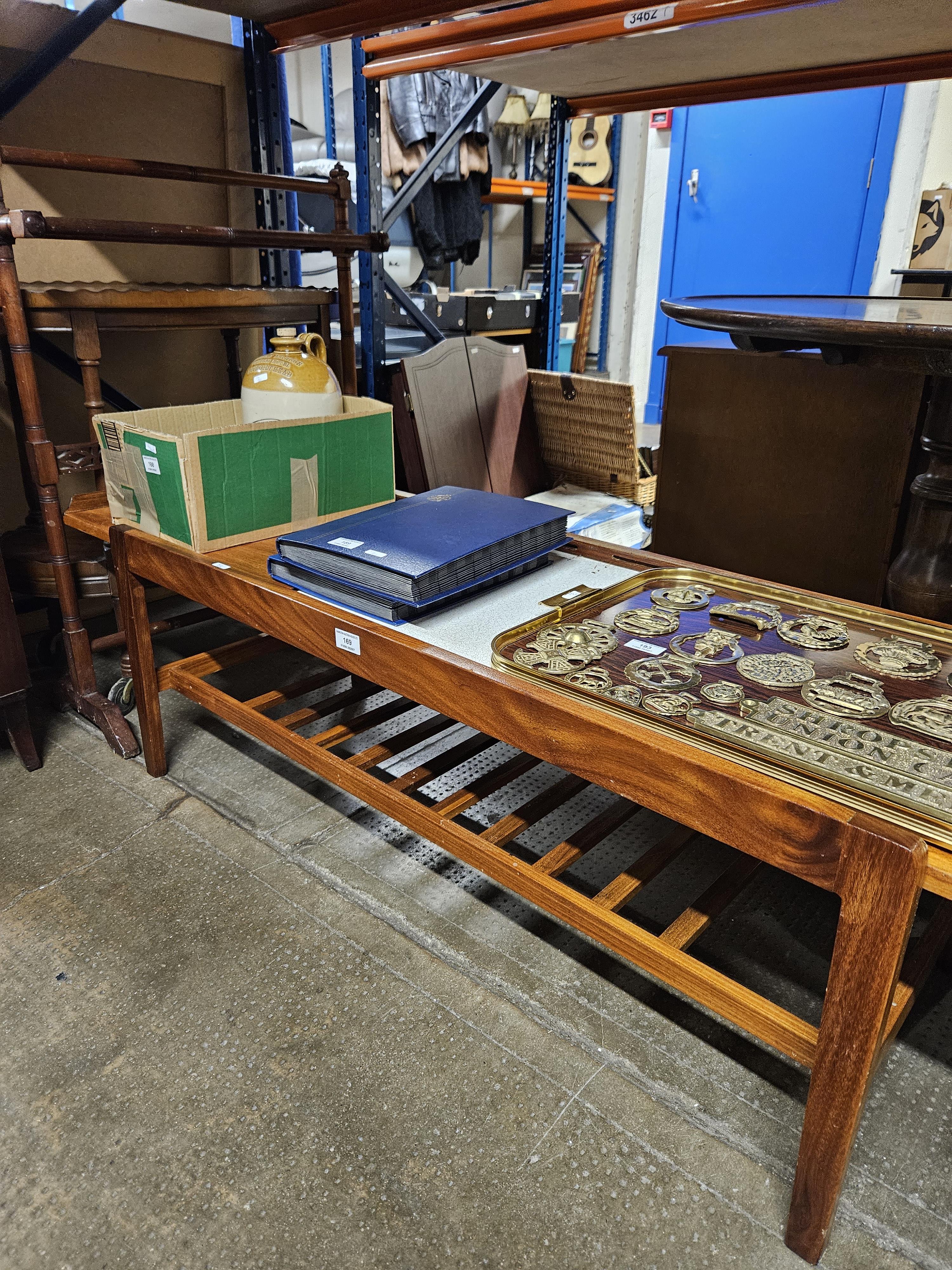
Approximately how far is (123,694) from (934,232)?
440 centimetres

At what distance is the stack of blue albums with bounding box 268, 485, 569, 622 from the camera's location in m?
1.31

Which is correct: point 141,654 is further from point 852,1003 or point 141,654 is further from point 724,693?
point 852,1003

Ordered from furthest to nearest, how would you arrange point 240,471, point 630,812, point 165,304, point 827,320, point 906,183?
point 906,183
point 165,304
point 240,471
point 630,812
point 827,320

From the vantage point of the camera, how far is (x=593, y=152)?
18.5 ft

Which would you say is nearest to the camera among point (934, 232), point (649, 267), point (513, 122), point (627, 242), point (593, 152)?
point (934, 232)

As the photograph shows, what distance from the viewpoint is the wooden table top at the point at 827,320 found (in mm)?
1195

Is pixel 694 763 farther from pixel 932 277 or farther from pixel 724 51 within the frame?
pixel 932 277

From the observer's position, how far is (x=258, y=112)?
2.77 metres

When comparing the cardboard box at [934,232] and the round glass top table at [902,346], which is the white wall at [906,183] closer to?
the cardboard box at [934,232]

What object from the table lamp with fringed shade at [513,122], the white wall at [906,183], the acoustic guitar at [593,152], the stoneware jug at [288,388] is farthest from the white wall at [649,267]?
the stoneware jug at [288,388]

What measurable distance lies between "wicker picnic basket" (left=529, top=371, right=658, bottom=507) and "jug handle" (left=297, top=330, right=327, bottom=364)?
1362mm

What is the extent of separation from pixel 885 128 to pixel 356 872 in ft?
16.0

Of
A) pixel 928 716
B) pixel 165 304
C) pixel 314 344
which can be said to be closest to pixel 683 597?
pixel 928 716

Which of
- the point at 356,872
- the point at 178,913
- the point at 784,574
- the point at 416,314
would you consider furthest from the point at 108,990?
the point at 416,314
